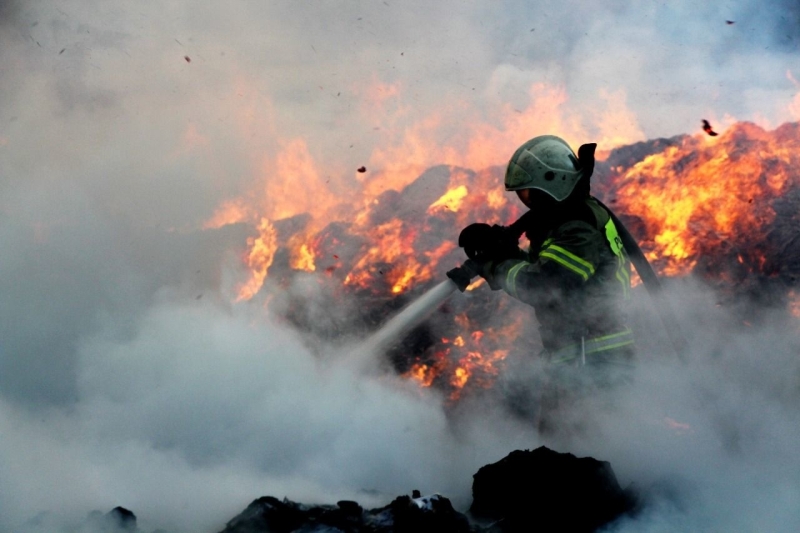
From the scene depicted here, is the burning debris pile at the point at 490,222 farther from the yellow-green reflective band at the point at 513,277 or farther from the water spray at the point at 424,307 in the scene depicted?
the yellow-green reflective band at the point at 513,277

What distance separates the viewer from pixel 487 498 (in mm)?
4414

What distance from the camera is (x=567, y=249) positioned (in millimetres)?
4449

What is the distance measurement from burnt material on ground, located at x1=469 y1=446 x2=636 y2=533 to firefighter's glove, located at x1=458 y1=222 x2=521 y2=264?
4.30ft

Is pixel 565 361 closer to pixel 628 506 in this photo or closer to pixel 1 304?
pixel 628 506

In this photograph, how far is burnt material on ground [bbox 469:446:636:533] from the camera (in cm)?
404

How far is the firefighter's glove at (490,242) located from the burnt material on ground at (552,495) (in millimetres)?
1312

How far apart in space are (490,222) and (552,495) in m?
5.20

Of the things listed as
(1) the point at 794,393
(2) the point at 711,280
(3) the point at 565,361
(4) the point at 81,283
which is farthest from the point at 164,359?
(2) the point at 711,280

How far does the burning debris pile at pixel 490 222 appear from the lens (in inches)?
333

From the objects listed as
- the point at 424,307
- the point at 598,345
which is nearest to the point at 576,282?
the point at 598,345

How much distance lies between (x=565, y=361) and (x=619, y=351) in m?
0.37

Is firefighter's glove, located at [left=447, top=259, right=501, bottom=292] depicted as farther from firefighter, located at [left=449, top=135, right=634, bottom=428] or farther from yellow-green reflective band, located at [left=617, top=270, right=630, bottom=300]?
yellow-green reflective band, located at [left=617, top=270, right=630, bottom=300]

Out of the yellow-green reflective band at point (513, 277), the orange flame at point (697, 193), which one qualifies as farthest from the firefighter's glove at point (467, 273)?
the orange flame at point (697, 193)

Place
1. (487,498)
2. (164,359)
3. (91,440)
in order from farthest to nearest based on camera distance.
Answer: (164,359) → (91,440) → (487,498)
